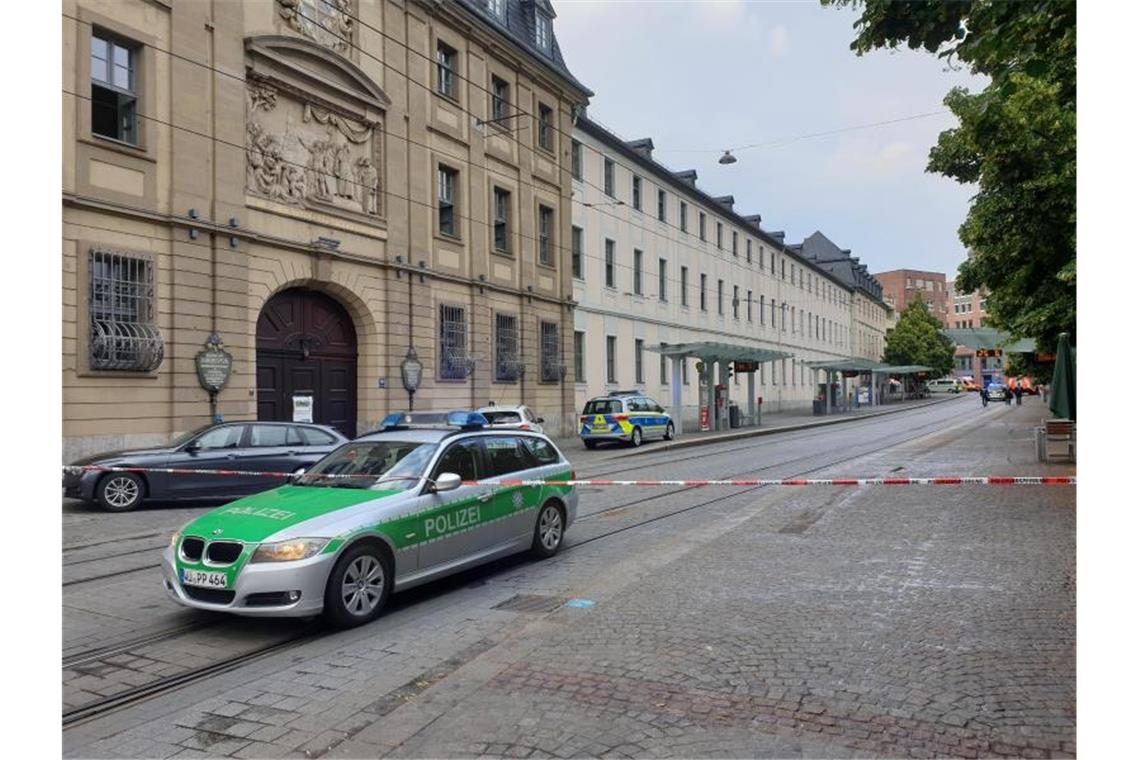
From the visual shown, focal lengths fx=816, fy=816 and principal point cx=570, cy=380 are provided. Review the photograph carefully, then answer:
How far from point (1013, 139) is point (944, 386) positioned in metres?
95.3

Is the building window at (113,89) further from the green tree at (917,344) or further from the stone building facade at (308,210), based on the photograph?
the green tree at (917,344)

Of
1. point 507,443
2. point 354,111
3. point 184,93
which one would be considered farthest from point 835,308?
point 507,443

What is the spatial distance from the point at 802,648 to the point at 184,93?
656 inches

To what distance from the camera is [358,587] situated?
20.6ft

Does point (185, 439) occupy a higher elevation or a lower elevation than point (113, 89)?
lower

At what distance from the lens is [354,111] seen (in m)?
21.1

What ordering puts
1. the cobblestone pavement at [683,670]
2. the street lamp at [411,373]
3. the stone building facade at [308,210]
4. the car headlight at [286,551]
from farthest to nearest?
1. the street lamp at [411,373]
2. the stone building facade at [308,210]
3. the car headlight at [286,551]
4. the cobblestone pavement at [683,670]

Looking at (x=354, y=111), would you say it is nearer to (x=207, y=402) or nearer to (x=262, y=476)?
(x=207, y=402)

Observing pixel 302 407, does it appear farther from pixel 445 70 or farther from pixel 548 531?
pixel 548 531

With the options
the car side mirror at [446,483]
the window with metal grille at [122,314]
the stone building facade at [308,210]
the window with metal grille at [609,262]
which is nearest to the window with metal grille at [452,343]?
the stone building facade at [308,210]

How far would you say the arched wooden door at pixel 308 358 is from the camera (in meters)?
19.5

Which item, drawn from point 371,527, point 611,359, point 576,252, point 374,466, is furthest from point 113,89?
point 611,359

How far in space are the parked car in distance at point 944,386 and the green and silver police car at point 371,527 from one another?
101 meters

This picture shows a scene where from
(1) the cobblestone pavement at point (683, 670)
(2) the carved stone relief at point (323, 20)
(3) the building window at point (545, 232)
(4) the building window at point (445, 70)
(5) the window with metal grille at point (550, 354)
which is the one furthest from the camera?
(3) the building window at point (545, 232)
